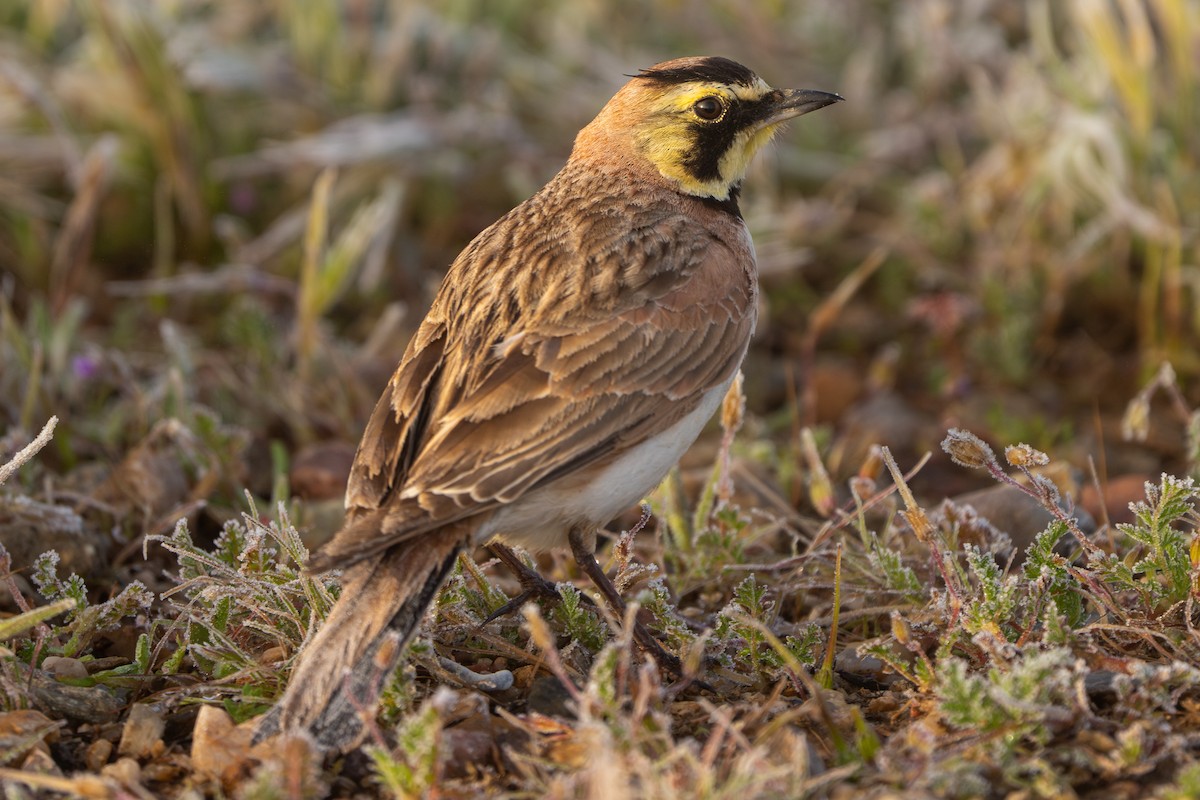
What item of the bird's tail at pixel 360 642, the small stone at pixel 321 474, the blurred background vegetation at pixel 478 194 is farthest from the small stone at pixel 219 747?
the blurred background vegetation at pixel 478 194

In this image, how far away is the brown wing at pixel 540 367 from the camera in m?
3.63

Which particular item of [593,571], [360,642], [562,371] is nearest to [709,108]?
[562,371]

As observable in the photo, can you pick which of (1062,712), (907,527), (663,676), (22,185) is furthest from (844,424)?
(22,185)

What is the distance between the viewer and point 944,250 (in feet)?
22.8

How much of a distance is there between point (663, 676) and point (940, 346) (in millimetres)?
3360

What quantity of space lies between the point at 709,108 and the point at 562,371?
1.25 meters

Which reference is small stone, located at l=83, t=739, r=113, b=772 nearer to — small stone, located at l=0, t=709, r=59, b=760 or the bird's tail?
small stone, located at l=0, t=709, r=59, b=760

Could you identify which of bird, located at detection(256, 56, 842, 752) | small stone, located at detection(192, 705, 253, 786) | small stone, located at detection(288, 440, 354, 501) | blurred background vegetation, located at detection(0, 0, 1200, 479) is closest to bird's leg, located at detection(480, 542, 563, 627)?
bird, located at detection(256, 56, 842, 752)

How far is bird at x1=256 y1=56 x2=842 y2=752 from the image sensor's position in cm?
346

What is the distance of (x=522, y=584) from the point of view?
430 cm

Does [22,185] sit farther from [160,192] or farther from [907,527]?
[907,527]

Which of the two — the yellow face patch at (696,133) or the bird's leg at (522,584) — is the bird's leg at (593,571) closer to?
the bird's leg at (522,584)

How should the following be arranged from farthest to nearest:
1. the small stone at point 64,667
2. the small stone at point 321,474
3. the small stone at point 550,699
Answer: the small stone at point 321,474 → the small stone at point 64,667 → the small stone at point 550,699

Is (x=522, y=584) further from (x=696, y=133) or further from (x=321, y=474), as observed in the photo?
(x=696, y=133)
